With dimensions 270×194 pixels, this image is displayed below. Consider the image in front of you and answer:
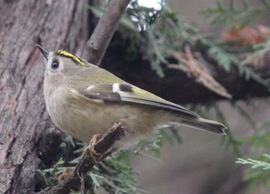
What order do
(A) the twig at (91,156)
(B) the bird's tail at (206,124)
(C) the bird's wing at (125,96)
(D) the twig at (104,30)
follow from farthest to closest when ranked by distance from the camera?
1. (D) the twig at (104,30)
2. (B) the bird's tail at (206,124)
3. (C) the bird's wing at (125,96)
4. (A) the twig at (91,156)

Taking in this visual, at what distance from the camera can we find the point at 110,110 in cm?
357

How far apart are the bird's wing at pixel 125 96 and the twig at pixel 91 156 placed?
0.23m

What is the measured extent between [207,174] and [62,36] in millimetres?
2285

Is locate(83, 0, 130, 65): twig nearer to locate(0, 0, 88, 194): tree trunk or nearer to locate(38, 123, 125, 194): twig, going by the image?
locate(0, 0, 88, 194): tree trunk

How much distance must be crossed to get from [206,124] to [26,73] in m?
1.03

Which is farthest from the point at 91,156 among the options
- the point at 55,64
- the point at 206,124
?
the point at 55,64

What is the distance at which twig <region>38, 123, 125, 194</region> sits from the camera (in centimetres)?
313

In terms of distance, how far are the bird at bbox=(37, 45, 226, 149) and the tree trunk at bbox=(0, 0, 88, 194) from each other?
0.71 feet

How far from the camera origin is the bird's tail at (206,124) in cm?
366

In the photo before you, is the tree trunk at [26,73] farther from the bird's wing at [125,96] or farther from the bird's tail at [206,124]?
the bird's tail at [206,124]

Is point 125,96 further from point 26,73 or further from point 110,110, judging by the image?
point 26,73

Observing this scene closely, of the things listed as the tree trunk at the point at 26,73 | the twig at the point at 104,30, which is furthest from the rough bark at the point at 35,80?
the twig at the point at 104,30

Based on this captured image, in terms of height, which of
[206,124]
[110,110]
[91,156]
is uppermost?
[206,124]

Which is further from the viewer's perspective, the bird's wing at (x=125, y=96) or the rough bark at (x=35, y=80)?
the rough bark at (x=35, y=80)
